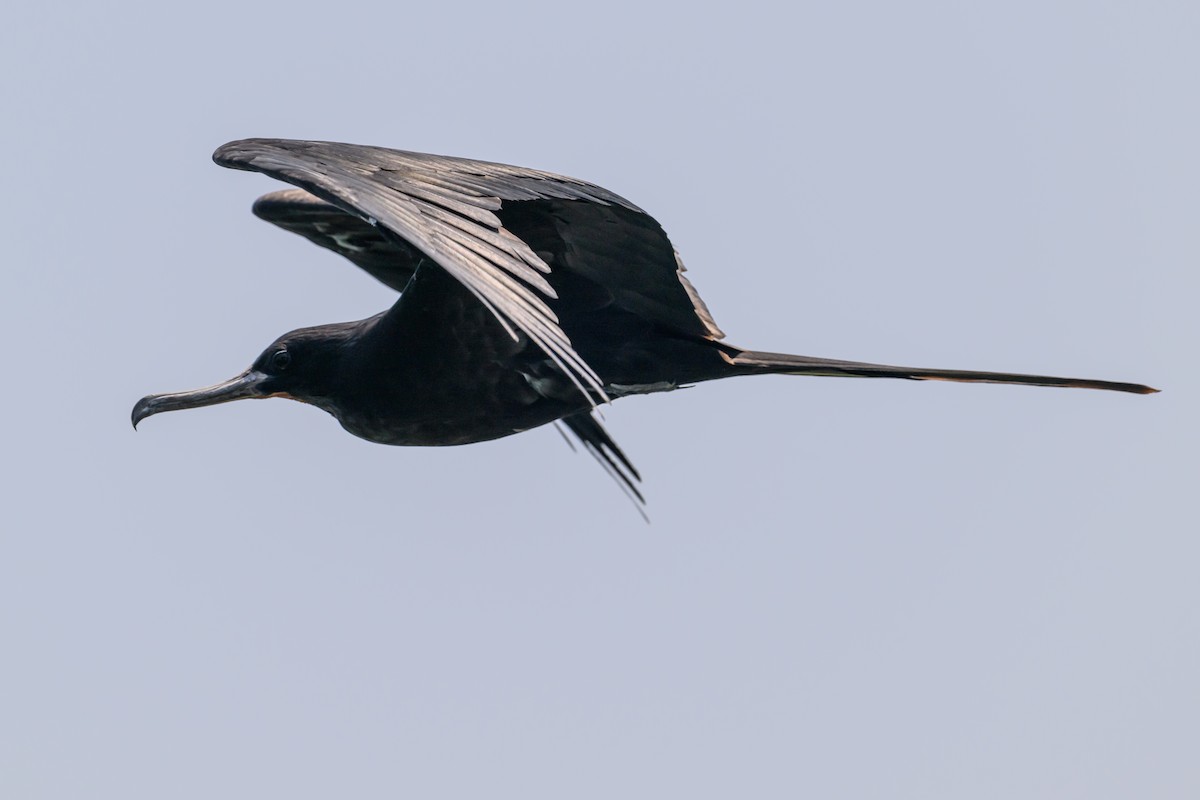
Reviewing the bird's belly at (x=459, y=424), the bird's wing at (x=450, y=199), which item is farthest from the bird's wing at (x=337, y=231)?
the bird's wing at (x=450, y=199)

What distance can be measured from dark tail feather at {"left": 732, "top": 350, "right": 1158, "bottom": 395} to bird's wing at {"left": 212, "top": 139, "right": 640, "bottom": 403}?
42.7 inches

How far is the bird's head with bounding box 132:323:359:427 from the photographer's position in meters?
8.12

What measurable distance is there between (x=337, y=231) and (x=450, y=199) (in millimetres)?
2691

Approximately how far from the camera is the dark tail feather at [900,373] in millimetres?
7289

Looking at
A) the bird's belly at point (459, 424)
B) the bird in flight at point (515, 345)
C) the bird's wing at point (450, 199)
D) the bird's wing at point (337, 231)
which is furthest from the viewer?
the bird's wing at point (337, 231)

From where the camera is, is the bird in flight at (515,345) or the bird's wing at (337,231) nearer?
the bird in flight at (515,345)

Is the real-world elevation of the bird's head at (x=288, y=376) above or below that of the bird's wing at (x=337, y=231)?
below

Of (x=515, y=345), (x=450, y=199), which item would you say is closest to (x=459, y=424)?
(x=515, y=345)

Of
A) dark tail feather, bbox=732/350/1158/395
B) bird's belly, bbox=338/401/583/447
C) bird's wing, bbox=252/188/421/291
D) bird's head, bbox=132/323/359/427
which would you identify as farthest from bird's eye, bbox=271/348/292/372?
dark tail feather, bbox=732/350/1158/395

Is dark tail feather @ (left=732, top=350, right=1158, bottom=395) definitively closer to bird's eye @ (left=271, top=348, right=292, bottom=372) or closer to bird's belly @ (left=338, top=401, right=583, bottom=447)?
bird's belly @ (left=338, top=401, right=583, bottom=447)

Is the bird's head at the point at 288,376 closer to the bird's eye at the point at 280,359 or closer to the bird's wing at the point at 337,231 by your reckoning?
the bird's eye at the point at 280,359

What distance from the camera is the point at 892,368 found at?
7422 mm

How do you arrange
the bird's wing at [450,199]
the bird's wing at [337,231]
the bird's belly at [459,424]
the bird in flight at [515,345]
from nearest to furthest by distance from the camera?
1. the bird's wing at [450,199]
2. the bird in flight at [515,345]
3. the bird's belly at [459,424]
4. the bird's wing at [337,231]

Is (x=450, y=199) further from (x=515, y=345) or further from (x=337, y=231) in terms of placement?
(x=337, y=231)
